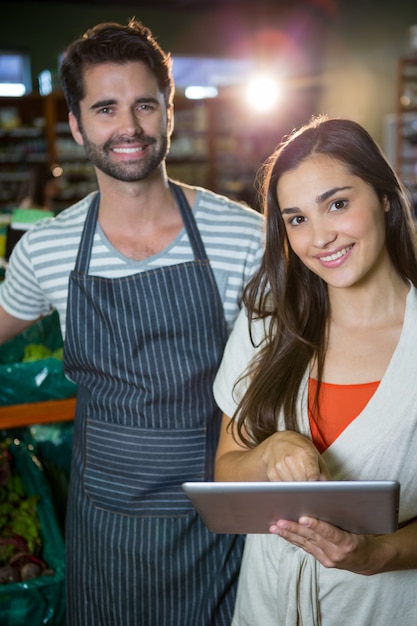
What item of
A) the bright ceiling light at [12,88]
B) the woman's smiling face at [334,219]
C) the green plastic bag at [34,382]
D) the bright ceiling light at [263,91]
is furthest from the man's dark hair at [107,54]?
the bright ceiling light at [12,88]

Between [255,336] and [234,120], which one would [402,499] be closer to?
[255,336]

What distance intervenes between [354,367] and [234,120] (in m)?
9.90

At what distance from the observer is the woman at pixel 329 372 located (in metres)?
1.35

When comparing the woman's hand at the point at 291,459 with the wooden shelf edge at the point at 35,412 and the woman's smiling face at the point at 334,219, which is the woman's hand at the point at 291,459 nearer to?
the woman's smiling face at the point at 334,219

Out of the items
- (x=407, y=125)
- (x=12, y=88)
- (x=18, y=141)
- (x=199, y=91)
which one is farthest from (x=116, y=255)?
(x=199, y=91)

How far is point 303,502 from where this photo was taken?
1145 mm

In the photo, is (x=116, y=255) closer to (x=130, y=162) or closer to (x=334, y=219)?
(x=130, y=162)

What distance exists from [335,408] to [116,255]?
2.38 feet

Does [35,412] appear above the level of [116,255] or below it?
below

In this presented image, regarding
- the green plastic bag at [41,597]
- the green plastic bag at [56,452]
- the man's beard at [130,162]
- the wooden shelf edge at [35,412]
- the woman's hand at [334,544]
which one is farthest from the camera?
the green plastic bag at [56,452]

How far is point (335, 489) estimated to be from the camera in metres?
1.08

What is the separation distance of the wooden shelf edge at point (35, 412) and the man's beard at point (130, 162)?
0.79 m

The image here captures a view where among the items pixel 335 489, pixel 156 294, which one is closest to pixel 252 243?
pixel 156 294

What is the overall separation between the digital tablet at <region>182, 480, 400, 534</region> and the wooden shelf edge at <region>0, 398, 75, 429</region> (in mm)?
1086
